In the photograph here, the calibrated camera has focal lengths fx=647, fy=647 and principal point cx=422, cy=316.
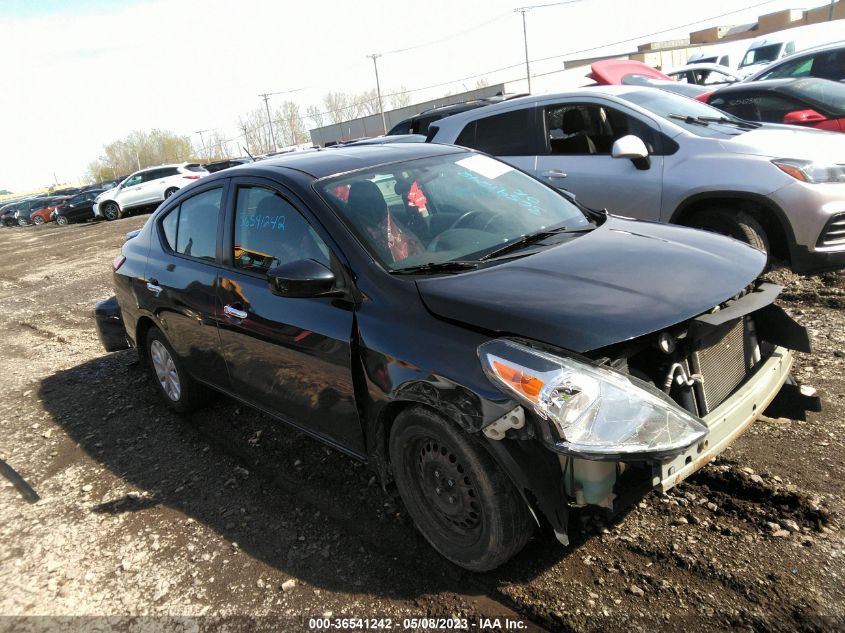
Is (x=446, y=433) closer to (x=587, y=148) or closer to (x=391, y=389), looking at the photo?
(x=391, y=389)

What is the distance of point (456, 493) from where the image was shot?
2.68 m

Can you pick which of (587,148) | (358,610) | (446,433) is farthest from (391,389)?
(587,148)

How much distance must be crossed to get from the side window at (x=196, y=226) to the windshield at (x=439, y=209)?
3.24ft

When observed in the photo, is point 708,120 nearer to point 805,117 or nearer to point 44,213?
point 805,117

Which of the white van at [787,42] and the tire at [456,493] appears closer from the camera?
the tire at [456,493]

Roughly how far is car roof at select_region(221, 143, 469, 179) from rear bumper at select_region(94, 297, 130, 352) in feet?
7.54

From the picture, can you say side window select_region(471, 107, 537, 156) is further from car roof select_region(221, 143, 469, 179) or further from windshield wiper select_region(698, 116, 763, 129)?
car roof select_region(221, 143, 469, 179)

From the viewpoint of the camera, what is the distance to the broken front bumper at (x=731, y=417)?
2346mm

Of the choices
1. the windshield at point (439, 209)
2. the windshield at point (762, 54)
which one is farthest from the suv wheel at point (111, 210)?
the windshield at point (439, 209)

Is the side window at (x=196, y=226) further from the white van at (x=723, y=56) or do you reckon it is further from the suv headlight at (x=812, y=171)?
the white van at (x=723, y=56)

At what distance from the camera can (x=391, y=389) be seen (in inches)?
107

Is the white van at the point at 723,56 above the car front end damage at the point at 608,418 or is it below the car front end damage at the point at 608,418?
above

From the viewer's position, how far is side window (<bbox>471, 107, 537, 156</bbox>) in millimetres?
6832

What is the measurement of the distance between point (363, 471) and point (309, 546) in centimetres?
71
